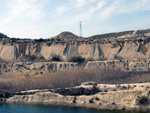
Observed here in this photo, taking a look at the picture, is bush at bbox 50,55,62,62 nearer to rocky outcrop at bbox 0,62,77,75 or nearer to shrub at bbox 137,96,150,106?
rocky outcrop at bbox 0,62,77,75

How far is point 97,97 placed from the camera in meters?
33.3

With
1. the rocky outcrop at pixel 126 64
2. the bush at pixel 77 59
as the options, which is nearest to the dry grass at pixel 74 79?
the rocky outcrop at pixel 126 64

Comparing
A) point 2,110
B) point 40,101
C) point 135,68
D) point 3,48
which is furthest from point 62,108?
point 3,48

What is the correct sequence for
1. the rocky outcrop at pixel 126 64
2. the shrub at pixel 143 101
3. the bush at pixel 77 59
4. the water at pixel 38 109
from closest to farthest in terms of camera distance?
the shrub at pixel 143 101 → the water at pixel 38 109 → the rocky outcrop at pixel 126 64 → the bush at pixel 77 59

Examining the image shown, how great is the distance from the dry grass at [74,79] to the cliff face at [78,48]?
1479 cm

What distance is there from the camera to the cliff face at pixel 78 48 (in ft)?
191

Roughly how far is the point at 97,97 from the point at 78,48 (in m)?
32.1

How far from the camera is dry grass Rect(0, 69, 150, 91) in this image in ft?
132

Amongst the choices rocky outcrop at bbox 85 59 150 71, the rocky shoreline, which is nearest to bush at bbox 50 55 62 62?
rocky outcrop at bbox 85 59 150 71

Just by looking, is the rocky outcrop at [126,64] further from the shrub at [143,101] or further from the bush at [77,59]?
the shrub at [143,101]

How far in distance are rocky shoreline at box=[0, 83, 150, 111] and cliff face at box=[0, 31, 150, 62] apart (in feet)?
74.6

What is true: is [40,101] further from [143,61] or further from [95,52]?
[95,52]

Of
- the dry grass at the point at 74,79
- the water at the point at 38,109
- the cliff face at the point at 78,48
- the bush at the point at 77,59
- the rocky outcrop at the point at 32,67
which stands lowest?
the water at the point at 38,109

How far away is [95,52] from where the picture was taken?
6162cm
